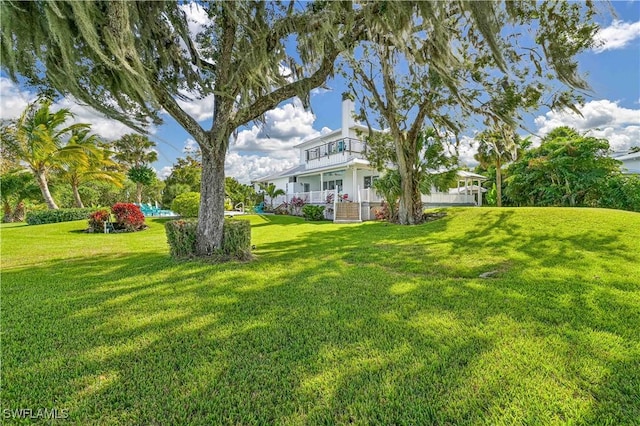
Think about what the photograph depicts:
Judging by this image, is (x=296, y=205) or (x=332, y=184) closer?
(x=296, y=205)

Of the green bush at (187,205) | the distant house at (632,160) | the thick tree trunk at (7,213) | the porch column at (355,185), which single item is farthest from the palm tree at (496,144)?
the thick tree trunk at (7,213)

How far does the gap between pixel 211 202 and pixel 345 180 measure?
1558cm

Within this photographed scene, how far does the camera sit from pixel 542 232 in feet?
27.8

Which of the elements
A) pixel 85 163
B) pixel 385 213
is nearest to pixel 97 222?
pixel 85 163

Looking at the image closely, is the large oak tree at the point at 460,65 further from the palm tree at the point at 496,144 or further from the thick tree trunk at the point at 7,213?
the thick tree trunk at the point at 7,213

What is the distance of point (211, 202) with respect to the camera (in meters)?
6.37

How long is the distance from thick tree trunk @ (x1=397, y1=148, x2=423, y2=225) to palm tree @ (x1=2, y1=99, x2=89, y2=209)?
63.8 ft

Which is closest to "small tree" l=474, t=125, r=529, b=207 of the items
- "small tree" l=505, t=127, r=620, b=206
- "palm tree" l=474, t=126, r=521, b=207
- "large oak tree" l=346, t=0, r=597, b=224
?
"palm tree" l=474, t=126, r=521, b=207

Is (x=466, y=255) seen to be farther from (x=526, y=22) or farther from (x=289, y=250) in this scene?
(x=526, y=22)

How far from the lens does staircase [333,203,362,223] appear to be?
1706cm

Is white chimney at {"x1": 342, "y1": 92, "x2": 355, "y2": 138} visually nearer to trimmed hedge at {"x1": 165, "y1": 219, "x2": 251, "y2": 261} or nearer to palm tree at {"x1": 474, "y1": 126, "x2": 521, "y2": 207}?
→ palm tree at {"x1": 474, "y1": 126, "x2": 521, "y2": 207}

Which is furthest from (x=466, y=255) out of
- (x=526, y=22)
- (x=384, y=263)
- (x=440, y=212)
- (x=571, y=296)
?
(x=440, y=212)

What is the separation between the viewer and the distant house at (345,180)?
18.0 m

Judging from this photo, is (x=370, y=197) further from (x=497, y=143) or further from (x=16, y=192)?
(x=16, y=192)
